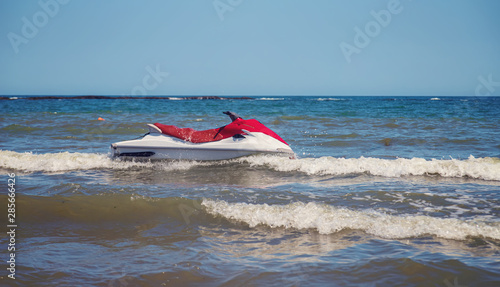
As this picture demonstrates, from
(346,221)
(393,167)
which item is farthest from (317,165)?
(346,221)

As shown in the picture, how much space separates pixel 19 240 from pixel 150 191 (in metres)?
2.07

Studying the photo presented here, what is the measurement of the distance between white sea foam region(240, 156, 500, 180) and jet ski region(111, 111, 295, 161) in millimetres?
374

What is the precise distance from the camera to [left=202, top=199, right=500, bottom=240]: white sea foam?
13.8 feet

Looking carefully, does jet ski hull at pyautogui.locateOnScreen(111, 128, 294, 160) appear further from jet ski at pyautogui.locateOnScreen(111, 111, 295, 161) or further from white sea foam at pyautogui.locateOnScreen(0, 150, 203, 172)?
white sea foam at pyautogui.locateOnScreen(0, 150, 203, 172)

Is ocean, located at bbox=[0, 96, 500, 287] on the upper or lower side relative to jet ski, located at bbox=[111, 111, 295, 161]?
lower

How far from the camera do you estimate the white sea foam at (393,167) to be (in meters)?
7.00

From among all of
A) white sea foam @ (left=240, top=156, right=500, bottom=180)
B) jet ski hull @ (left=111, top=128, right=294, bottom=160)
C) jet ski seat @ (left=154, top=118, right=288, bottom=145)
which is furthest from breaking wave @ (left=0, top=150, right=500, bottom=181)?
jet ski seat @ (left=154, top=118, right=288, bottom=145)

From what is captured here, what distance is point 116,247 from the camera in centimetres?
411

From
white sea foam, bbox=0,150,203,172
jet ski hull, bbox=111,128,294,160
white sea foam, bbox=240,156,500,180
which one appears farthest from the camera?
jet ski hull, bbox=111,128,294,160

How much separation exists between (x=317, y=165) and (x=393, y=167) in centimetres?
136

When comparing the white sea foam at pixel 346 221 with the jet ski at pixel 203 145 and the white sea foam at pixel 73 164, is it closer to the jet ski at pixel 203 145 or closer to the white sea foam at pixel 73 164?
the jet ski at pixel 203 145

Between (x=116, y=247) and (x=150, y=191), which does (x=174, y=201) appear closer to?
(x=150, y=191)

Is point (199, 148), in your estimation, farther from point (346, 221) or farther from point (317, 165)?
point (346, 221)

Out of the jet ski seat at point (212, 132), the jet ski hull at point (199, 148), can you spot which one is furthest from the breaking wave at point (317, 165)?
the jet ski seat at point (212, 132)
